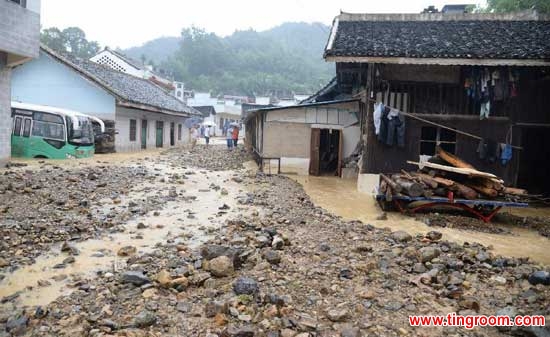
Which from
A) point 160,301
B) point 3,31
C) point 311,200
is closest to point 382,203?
point 311,200

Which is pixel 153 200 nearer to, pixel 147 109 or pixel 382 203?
pixel 382 203

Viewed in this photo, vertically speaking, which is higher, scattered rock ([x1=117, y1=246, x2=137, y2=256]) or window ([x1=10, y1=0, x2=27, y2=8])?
window ([x1=10, y1=0, x2=27, y2=8])

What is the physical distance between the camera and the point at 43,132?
1658 centimetres

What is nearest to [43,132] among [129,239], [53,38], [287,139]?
[287,139]

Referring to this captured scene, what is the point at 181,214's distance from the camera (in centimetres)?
826

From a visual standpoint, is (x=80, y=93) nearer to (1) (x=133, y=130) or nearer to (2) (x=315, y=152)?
(1) (x=133, y=130)

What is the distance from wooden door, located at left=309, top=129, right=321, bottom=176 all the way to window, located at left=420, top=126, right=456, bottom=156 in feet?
A: 15.3

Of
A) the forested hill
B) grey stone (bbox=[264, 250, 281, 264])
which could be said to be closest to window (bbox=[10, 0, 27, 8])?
grey stone (bbox=[264, 250, 281, 264])

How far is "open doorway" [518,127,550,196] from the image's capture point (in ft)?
41.3

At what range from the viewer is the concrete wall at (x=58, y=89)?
2131 cm

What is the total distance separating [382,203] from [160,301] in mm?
6568

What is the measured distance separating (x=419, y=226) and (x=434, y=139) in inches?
172

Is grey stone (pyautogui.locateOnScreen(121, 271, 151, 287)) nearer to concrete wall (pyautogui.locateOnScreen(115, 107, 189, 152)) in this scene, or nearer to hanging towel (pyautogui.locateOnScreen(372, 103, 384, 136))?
hanging towel (pyautogui.locateOnScreen(372, 103, 384, 136))

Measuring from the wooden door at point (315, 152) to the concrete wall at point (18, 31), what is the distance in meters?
10.2
